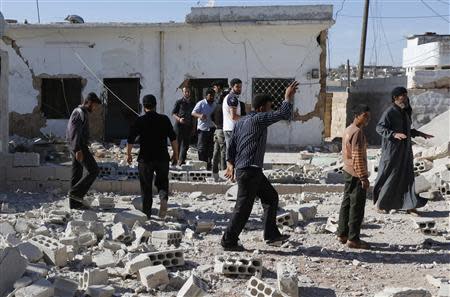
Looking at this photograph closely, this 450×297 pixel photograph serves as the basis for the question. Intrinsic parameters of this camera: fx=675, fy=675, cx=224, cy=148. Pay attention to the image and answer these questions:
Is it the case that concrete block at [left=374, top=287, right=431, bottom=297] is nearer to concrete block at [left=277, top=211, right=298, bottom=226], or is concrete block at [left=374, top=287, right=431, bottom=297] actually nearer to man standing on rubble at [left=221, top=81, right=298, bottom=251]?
man standing on rubble at [left=221, top=81, right=298, bottom=251]

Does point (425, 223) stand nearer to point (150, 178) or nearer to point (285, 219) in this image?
point (285, 219)

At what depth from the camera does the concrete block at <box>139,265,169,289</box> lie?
212 inches

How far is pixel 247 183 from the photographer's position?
6.44m

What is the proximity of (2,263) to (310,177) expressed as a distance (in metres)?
6.75

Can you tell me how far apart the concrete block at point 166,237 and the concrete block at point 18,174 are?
430 cm

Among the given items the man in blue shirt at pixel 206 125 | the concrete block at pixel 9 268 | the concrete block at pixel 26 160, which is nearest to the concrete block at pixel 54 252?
the concrete block at pixel 9 268

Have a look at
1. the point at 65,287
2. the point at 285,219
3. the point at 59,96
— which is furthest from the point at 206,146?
the point at 59,96

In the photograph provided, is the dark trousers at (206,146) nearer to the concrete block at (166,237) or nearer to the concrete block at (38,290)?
the concrete block at (166,237)

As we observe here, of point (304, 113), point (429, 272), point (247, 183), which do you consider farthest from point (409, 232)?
point (304, 113)

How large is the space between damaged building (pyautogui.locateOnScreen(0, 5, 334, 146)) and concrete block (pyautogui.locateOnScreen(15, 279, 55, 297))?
12.9m

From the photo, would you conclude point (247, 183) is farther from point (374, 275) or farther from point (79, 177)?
point (79, 177)

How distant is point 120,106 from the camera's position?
1905 cm

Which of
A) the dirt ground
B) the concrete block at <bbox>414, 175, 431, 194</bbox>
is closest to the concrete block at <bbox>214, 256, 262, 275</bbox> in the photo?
the dirt ground

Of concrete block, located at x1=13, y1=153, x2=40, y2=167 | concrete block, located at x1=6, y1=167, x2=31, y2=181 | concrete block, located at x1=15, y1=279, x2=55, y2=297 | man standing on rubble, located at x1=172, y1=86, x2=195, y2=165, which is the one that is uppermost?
man standing on rubble, located at x1=172, y1=86, x2=195, y2=165
